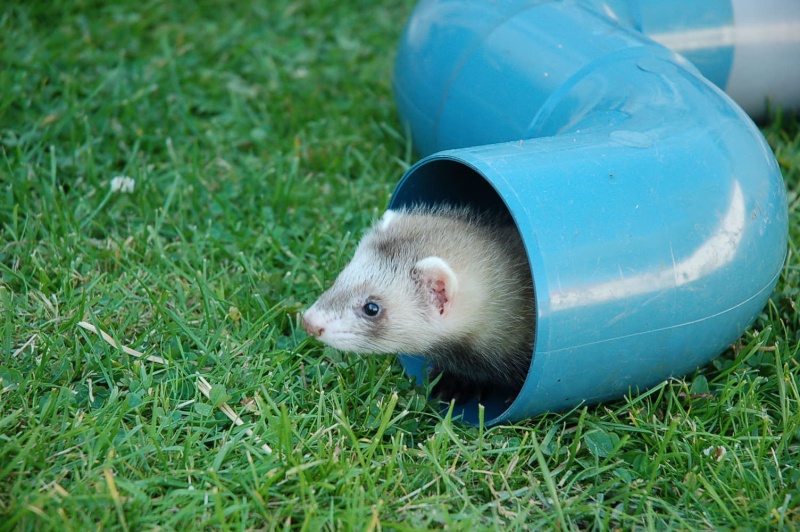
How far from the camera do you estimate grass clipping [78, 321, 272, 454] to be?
10.3ft

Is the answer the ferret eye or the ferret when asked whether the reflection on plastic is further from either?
the ferret eye

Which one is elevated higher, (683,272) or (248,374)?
(683,272)

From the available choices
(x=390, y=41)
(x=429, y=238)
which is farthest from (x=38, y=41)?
(x=429, y=238)

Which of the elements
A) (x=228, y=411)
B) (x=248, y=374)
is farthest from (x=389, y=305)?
(x=228, y=411)

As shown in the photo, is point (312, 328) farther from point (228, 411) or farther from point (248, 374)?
point (228, 411)

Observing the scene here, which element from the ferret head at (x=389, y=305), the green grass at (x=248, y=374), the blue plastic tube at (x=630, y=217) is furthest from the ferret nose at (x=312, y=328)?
the blue plastic tube at (x=630, y=217)

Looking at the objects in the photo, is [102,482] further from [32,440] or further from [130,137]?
[130,137]

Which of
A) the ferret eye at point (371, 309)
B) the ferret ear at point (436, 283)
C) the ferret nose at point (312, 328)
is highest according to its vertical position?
the ferret ear at point (436, 283)

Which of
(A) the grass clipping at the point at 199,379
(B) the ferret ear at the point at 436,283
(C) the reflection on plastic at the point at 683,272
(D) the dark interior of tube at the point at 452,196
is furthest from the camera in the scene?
(D) the dark interior of tube at the point at 452,196

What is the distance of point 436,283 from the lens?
3473 millimetres

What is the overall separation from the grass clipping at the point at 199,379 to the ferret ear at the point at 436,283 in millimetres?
900

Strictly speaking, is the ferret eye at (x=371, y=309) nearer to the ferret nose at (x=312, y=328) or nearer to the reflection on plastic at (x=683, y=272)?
the ferret nose at (x=312, y=328)

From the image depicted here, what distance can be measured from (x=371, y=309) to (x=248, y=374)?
22.5 inches

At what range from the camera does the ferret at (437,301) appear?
138 inches
